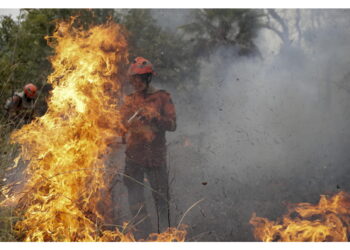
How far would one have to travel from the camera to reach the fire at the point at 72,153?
3502mm

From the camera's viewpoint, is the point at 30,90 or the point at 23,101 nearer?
the point at 23,101

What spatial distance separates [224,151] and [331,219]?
310cm

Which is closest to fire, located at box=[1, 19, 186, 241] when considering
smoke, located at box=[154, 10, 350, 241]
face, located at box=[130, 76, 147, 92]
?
face, located at box=[130, 76, 147, 92]

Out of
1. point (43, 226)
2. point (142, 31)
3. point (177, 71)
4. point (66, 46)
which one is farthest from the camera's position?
point (177, 71)

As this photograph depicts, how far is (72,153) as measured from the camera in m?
4.01

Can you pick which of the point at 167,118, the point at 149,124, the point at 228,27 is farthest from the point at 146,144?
the point at 228,27

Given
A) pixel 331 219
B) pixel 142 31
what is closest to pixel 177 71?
pixel 142 31

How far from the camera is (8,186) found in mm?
3838

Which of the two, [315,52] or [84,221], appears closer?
[84,221]

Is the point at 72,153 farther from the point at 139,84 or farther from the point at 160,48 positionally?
the point at 160,48

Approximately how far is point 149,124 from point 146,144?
0.27m

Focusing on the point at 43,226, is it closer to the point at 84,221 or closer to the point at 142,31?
the point at 84,221

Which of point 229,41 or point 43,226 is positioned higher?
point 229,41

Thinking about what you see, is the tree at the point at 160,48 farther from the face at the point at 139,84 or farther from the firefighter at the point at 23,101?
the face at the point at 139,84
